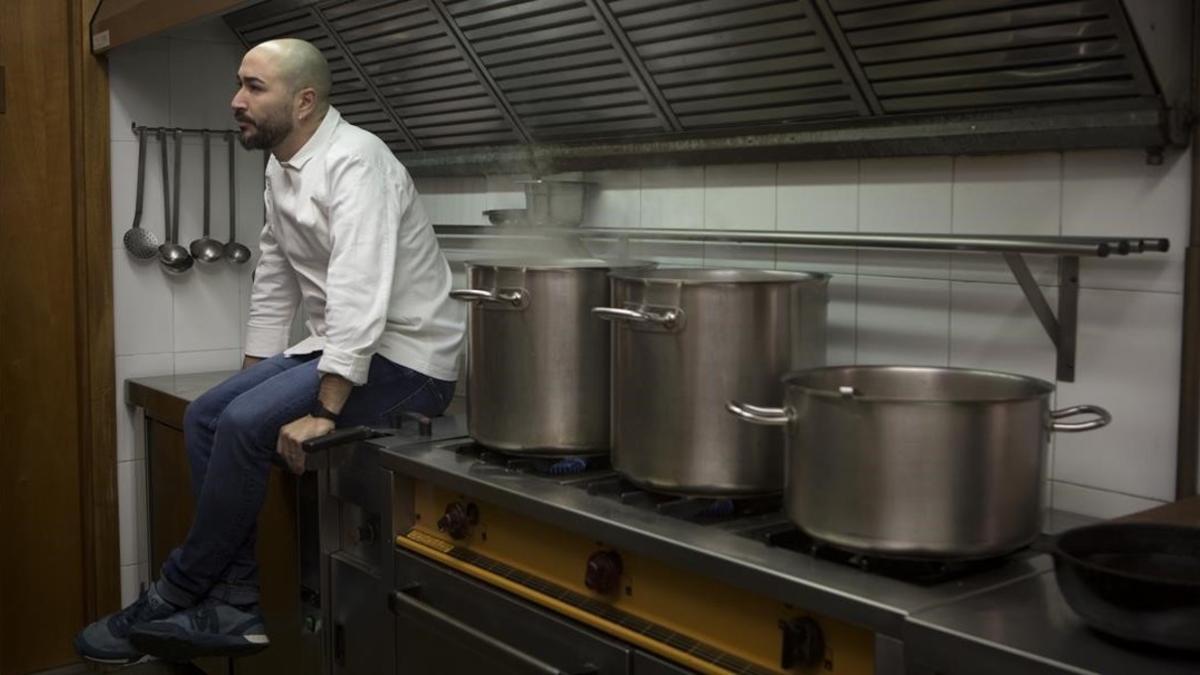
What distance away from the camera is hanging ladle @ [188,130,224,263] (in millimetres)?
3533

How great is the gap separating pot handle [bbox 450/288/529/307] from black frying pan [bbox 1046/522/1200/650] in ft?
3.19

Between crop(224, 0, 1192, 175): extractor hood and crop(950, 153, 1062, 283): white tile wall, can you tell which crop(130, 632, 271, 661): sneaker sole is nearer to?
crop(224, 0, 1192, 175): extractor hood

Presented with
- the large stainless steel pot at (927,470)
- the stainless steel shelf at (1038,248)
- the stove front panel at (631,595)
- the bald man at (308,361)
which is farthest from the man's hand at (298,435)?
the large stainless steel pot at (927,470)

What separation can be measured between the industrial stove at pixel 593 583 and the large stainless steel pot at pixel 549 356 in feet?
0.24

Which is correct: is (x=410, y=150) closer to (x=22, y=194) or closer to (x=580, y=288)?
(x=22, y=194)

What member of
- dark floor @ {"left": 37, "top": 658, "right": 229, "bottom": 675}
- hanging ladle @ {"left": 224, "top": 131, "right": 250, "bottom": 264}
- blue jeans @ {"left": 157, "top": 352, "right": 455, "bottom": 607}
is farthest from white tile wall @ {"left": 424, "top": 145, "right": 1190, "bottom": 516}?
dark floor @ {"left": 37, "top": 658, "right": 229, "bottom": 675}

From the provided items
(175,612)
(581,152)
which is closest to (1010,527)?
(581,152)

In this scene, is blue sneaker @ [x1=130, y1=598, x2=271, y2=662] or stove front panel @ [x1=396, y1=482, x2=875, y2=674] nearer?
stove front panel @ [x1=396, y1=482, x2=875, y2=674]

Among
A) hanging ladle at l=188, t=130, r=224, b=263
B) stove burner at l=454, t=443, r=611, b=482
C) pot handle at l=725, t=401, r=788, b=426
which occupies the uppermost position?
hanging ladle at l=188, t=130, r=224, b=263

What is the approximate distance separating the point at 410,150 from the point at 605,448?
4.92 feet

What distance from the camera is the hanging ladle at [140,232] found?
3418 millimetres

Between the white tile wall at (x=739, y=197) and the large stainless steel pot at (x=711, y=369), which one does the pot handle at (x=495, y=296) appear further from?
the white tile wall at (x=739, y=197)

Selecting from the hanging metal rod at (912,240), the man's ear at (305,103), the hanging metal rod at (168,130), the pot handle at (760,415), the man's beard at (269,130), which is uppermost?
the hanging metal rod at (168,130)

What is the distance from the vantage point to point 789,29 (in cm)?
194
